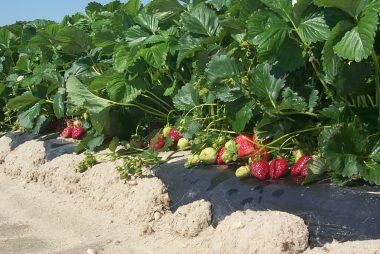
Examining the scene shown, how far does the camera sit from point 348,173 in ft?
9.23

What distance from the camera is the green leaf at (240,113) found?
345 centimetres

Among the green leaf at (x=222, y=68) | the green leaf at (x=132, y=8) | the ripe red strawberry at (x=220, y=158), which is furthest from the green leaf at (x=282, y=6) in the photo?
the green leaf at (x=132, y=8)

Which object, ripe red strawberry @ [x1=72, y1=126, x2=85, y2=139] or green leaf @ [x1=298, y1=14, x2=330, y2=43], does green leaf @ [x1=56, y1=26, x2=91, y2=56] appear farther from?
green leaf @ [x1=298, y1=14, x2=330, y2=43]

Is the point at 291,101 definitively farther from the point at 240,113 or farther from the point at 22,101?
the point at 22,101

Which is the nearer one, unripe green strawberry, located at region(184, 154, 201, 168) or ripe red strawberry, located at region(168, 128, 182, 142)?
unripe green strawberry, located at region(184, 154, 201, 168)

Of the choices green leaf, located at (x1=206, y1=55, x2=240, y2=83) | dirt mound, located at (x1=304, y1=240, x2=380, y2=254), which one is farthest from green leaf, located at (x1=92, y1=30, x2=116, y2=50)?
dirt mound, located at (x1=304, y1=240, x2=380, y2=254)

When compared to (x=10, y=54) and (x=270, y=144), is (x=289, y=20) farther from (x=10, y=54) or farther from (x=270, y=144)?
(x=10, y=54)

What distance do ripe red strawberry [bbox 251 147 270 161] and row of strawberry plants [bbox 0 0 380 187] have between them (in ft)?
0.10

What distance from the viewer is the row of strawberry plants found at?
2.88 meters

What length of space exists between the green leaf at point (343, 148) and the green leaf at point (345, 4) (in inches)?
21.1

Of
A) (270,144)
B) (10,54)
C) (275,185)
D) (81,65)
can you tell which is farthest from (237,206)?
(10,54)

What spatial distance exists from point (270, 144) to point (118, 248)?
1.03m

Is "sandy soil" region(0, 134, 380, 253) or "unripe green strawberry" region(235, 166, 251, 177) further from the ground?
"unripe green strawberry" region(235, 166, 251, 177)

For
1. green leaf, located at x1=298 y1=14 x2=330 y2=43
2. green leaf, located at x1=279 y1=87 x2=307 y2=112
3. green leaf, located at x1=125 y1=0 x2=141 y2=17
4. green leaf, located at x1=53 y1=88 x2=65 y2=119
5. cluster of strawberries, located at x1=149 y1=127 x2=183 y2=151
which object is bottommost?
cluster of strawberries, located at x1=149 y1=127 x2=183 y2=151
